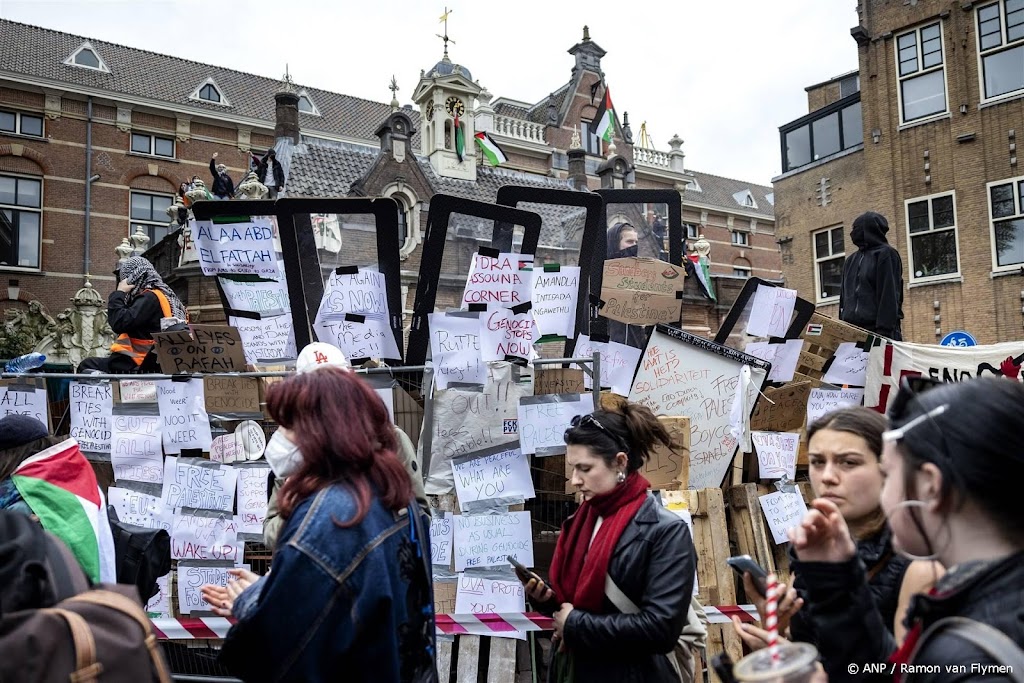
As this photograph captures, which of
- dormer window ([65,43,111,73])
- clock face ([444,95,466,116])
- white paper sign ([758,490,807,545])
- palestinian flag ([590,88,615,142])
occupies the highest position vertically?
dormer window ([65,43,111,73])

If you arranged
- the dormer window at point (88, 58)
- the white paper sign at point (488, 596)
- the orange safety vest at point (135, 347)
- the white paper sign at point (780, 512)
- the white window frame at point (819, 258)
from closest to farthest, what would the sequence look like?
the white paper sign at point (488, 596)
the white paper sign at point (780, 512)
the orange safety vest at point (135, 347)
the white window frame at point (819, 258)
the dormer window at point (88, 58)

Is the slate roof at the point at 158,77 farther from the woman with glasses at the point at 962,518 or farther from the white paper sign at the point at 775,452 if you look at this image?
the woman with glasses at the point at 962,518

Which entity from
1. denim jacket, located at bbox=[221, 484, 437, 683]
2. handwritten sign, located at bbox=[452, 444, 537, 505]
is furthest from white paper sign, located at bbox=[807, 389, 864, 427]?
denim jacket, located at bbox=[221, 484, 437, 683]

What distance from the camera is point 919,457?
143 centimetres

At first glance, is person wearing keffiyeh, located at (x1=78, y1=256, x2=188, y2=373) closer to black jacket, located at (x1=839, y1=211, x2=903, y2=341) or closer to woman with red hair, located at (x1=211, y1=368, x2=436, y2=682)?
woman with red hair, located at (x1=211, y1=368, x2=436, y2=682)

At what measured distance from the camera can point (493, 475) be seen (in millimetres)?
4121

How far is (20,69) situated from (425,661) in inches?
1229

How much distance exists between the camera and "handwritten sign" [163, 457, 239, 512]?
4312mm

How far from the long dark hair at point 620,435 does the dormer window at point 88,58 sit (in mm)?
32200

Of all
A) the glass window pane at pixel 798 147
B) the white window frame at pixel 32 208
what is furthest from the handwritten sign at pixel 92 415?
the white window frame at pixel 32 208

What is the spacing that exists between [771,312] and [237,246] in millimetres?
3700

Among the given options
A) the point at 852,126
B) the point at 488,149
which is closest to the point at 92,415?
the point at 852,126

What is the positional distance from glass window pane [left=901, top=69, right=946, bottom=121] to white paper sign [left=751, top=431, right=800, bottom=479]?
1560cm

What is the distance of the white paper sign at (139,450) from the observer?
4.44 meters
